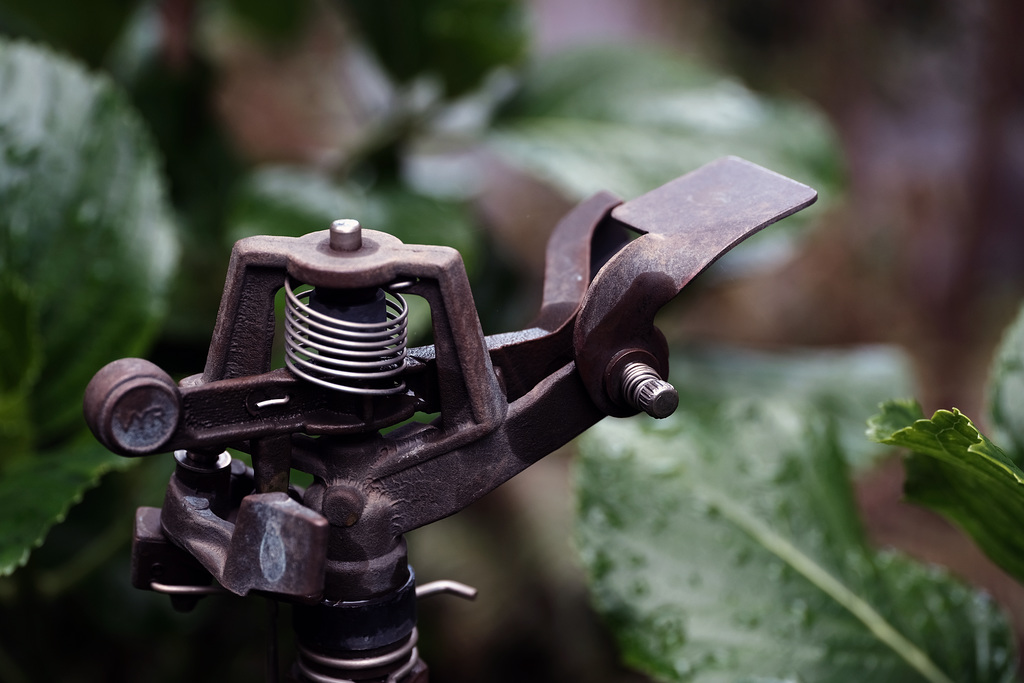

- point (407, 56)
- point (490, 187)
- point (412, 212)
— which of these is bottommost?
point (490, 187)

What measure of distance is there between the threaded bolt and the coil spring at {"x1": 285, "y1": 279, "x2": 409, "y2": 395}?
111mm

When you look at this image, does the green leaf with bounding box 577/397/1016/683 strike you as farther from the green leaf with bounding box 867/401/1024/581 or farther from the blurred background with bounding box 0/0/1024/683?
the blurred background with bounding box 0/0/1024/683

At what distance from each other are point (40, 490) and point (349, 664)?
0.31 m

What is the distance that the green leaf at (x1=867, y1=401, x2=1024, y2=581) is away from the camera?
53 cm

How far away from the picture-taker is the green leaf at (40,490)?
2.01 feet

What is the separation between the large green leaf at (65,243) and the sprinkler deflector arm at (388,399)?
35 cm

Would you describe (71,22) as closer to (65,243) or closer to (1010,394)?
(65,243)

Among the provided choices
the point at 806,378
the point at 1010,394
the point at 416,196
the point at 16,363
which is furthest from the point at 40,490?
the point at 806,378

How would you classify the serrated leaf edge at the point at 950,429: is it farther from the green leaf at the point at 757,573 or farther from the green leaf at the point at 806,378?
the green leaf at the point at 806,378

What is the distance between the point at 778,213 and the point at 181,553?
1.16ft

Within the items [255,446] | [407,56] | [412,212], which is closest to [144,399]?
[255,446]

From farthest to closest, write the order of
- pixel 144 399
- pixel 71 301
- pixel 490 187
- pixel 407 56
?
1. pixel 490 187
2. pixel 407 56
3. pixel 71 301
4. pixel 144 399

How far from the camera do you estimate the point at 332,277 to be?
427 mm

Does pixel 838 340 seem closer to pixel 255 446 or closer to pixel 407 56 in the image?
pixel 407 56
